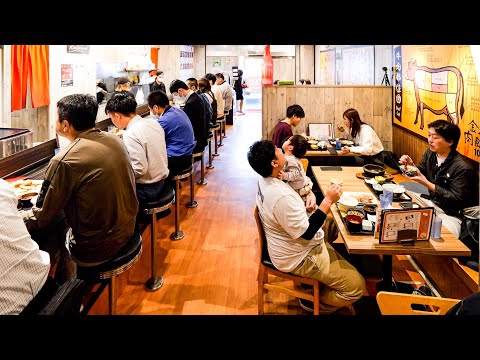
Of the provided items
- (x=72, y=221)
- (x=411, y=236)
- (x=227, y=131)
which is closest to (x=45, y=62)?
(x=72, y=221)

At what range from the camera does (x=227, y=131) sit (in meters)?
11.5

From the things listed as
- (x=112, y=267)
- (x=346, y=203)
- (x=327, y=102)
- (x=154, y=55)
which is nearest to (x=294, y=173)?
(x=346, y=203)

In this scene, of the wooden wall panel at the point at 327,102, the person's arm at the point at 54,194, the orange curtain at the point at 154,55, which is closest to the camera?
the person's arm at the point at 54,194

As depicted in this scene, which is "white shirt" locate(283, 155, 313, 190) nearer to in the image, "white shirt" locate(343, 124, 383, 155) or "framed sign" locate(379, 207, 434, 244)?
"framed sign" locate(379, 207, 434, 244)

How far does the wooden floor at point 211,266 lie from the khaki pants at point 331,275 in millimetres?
475

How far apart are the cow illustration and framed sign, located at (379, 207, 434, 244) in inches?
91.2

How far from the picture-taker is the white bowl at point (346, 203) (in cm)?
296

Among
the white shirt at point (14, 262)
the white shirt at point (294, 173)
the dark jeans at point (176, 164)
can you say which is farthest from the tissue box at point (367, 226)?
the dark jeans at point (176, 164)

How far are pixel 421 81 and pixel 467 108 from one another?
1342 millimetres

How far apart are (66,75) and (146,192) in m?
3.13

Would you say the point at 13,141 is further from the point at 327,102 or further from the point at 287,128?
the point at 327,102

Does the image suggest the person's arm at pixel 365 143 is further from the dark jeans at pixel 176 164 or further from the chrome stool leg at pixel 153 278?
the chrome stool leg at pixel 153 278
